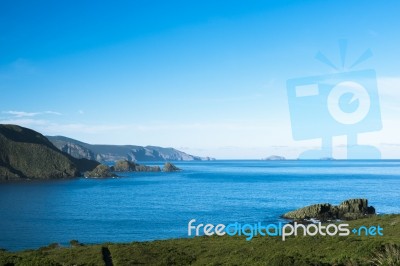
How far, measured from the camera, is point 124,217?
110 meters

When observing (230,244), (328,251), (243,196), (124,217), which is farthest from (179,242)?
(243,196)

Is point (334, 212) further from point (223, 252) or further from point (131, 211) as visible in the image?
point (223, 252)

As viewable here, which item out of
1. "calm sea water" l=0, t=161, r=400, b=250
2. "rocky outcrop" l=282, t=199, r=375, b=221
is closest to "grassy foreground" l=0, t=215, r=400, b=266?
"calm sea water" l=0, t=161, r=400, b=250

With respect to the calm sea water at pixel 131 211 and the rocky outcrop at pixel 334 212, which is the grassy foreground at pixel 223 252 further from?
the rocky outcrop at pixel 334 212

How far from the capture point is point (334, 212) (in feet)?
347

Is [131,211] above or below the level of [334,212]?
above

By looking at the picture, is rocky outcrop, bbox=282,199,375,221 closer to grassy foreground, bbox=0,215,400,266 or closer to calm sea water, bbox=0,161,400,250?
calm sea water, bbox=0,161,400,250

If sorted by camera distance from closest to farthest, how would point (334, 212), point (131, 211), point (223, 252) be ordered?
point (223, 252)
point (334, 212)
point (131, 211)

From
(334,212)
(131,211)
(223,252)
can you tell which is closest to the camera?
(223,252)

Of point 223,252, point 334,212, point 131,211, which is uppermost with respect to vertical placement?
point 223,252

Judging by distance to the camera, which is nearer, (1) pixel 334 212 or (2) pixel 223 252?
(2) pixel 223 252

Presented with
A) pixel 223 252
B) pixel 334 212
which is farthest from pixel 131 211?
pixel 223 252

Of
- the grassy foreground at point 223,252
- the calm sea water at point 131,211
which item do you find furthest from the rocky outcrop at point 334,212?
the grassy foreground at point 223,252

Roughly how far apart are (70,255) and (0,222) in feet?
197
